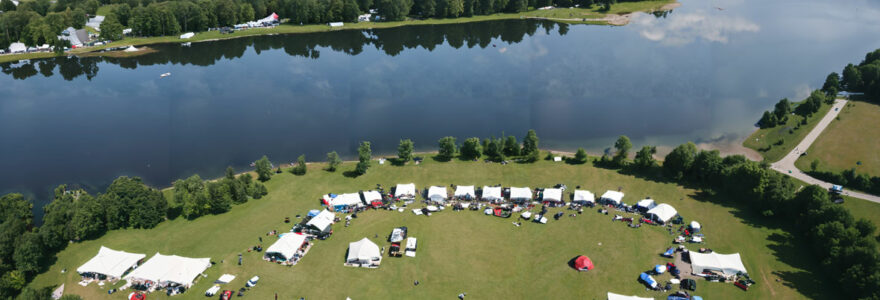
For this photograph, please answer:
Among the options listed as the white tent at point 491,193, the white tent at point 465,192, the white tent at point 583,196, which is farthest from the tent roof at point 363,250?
the white tent at point 583,196

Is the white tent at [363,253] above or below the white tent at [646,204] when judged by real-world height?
below

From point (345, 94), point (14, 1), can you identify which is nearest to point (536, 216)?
point (345, 94)

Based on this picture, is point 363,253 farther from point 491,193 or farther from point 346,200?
Answer: point 491,193

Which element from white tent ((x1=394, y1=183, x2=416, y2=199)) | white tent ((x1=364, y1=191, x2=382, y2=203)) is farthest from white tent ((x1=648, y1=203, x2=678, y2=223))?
white tent ((x1=364, y1=191, x2=382, y2=203))

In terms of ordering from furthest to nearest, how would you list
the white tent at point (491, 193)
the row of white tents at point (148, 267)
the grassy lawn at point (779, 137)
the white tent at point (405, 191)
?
the grassy lawn at point (779, 137)
the white tent at point (405, 191)
the white tent at point (491, 193)
the row of white tents at point (148, 267)

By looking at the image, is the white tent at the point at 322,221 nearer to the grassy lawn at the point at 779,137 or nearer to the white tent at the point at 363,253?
the white tent at the point at 363,253

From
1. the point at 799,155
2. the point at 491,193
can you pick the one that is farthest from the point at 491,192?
the point at 799,155

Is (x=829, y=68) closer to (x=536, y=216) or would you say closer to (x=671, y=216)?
(x=671, y=216)
